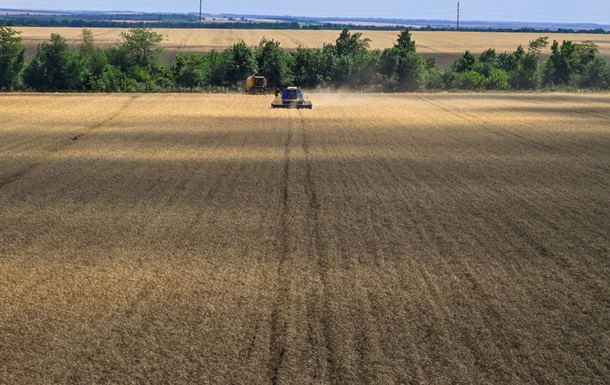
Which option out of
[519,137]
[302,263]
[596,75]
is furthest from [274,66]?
[302,263]

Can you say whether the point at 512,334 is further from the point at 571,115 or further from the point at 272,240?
the point at 571,115

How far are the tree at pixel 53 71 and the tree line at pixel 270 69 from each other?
2.8 inches

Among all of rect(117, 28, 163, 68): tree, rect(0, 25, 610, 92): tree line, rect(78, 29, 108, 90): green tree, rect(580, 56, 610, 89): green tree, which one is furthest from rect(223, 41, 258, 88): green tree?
rect(580, 56, 610, 89): green tree

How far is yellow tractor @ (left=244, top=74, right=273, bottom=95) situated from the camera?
60.7 meters

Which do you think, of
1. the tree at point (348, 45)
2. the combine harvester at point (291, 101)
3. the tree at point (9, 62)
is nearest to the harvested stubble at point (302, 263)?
the combine harvester at point (291, 101)

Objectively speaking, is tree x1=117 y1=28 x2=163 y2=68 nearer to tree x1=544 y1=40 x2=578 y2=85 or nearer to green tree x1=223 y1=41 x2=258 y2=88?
green tree x1=223 y1=41 x2=258 y2=88

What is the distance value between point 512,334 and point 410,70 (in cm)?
5999

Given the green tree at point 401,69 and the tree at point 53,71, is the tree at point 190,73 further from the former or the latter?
the green tree at point 401,69

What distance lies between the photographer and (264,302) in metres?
13.2

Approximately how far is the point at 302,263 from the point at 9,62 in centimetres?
5323

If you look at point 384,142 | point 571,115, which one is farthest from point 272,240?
point 571,115

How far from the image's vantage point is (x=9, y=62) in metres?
63.3

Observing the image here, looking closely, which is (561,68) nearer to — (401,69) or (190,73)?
(401,69)

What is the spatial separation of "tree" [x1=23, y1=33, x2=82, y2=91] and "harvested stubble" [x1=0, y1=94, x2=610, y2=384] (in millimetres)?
32999
